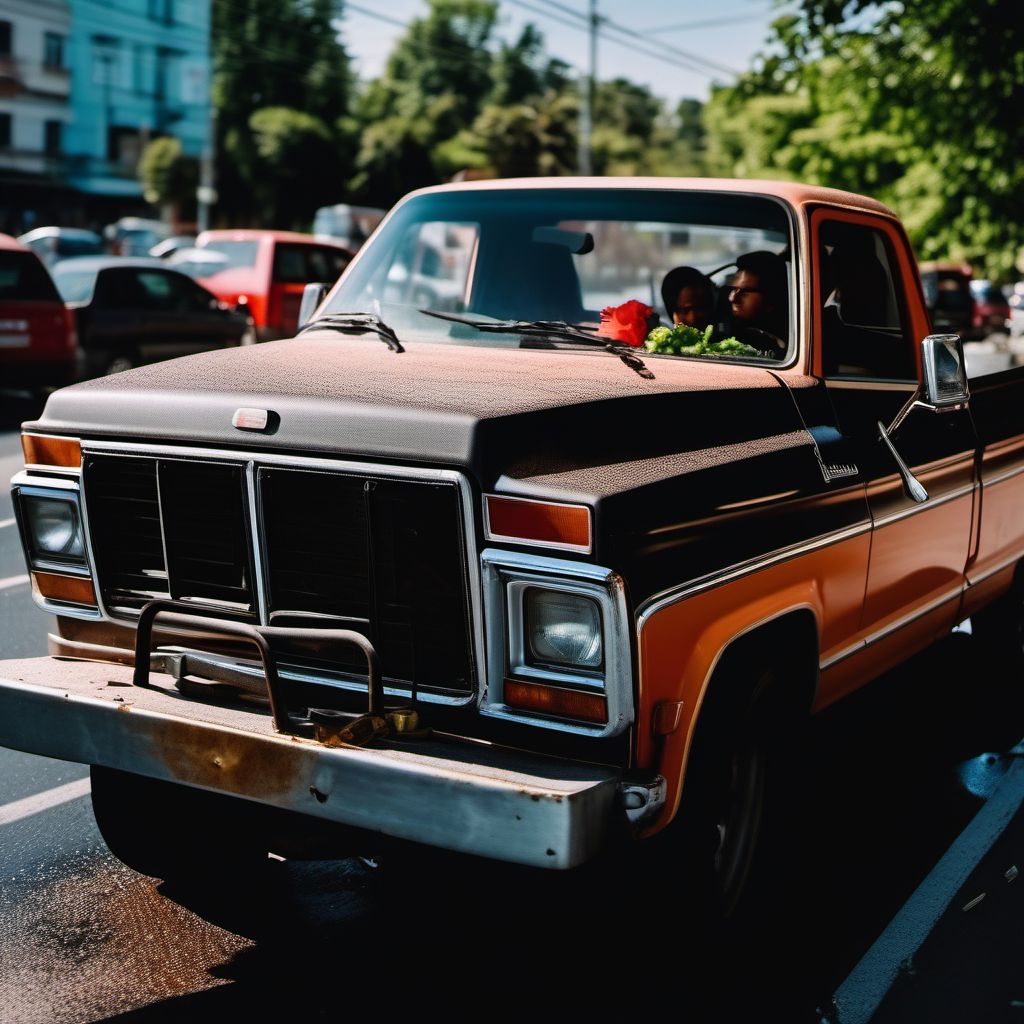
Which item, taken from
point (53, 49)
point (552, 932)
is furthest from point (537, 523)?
point (53, 49)

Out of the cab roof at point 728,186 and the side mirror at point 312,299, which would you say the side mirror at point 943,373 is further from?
the side mirror at point 312,299

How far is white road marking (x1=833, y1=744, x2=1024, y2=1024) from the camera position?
376cm

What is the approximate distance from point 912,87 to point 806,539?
51.9ft

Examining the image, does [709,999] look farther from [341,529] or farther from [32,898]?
[32,898]

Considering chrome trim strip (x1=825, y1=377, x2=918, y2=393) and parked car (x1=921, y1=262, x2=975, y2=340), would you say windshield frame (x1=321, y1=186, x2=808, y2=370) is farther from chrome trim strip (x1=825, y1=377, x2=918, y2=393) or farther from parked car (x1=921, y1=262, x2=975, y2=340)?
parked car (x1=921, y1=262, x2=975, y2=340)

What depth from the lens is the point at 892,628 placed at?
4812 millimetres

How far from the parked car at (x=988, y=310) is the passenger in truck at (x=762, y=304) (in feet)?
114

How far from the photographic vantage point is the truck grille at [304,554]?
334 cm

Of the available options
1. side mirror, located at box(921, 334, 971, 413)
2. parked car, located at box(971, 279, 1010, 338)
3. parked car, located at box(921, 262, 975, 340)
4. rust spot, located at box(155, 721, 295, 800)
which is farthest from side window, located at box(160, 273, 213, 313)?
parked car, located at box(971, 279, 1010, 338)

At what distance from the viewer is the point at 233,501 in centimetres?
357

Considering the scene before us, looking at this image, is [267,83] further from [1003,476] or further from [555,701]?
[555,701]

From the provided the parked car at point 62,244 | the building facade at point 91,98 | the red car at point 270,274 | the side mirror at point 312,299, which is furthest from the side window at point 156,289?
the building facade at point 91,98

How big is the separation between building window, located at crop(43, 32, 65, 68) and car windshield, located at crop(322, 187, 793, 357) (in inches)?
2031

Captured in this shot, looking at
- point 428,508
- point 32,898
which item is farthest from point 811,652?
point 32,898
